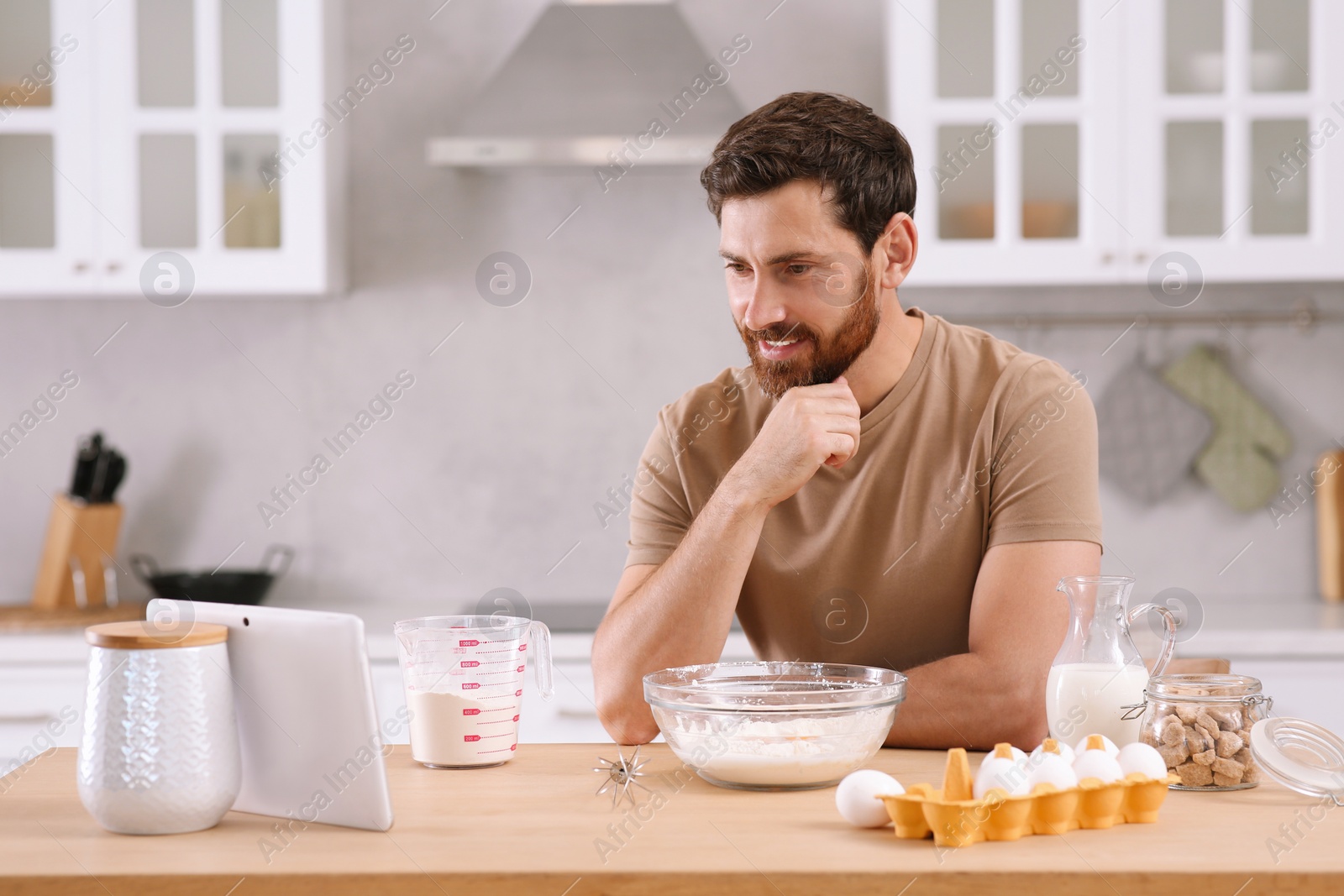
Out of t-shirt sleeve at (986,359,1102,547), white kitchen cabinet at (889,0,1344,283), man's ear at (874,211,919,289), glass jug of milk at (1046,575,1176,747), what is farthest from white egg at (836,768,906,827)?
white kitchen cabinet at (889,0,1344,283)

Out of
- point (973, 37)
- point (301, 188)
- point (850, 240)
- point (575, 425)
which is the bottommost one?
point (575, 425)

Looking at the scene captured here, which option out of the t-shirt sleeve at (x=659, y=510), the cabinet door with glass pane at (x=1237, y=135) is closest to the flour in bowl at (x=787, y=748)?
the t-shirt sleeve at (x=659, y=510)

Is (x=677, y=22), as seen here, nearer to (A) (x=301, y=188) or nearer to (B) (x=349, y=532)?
(A) (x=301, y=188)

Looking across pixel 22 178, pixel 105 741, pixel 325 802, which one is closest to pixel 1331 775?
pixel 325 802

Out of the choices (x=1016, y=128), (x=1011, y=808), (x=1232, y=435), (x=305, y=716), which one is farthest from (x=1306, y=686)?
(x=305, y=716)

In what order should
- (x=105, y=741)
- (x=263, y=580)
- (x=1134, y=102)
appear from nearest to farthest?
(x=105, y=741), (x=1134, y=102), (x=263, y=580)

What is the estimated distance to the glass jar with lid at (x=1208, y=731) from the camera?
3.50ft

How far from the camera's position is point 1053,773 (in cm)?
94

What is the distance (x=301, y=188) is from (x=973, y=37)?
1.50 m

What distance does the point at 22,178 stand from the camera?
9.06ft

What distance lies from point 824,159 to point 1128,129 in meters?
1.38

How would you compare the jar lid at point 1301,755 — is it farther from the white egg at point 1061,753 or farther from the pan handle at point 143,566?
the pan handle at point 143,566

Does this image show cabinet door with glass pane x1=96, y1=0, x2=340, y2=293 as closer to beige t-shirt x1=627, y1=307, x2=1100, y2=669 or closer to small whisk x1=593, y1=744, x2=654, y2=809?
beige t-shirt x1=627, y1=307, x2=1100, y2=669

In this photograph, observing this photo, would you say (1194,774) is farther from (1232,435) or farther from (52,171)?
(52,171)
